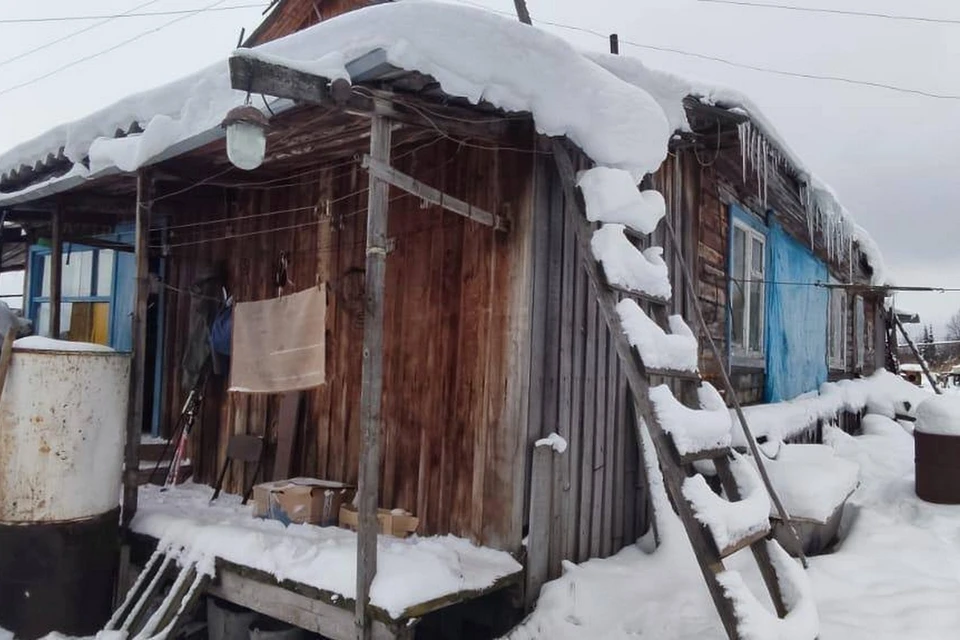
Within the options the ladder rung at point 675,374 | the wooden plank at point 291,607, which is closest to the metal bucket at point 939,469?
the ladder rung at point 675,374

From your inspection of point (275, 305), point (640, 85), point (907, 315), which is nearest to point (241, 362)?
point (275, 305)

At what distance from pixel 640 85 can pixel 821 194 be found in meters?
4.40

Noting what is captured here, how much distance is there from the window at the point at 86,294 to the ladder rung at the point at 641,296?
5747 millimetres

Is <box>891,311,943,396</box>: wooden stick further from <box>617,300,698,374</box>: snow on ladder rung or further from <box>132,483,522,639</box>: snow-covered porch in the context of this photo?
<box>132,483,522,639</box>: snow-covered porch

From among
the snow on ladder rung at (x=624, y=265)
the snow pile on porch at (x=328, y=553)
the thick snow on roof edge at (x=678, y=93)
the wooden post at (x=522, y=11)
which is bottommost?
the snow pile on porch at (x=328, y=553)

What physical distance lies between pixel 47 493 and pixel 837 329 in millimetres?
11688

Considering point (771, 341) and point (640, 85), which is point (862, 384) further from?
point (640, 85)

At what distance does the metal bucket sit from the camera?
590 centimetres

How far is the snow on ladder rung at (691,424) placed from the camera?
3271 mm

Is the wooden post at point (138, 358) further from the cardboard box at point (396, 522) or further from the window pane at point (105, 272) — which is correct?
the window pane at point (105, 272)

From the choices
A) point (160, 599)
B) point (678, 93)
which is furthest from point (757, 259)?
point (160, 599)

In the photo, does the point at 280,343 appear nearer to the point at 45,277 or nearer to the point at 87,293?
the point at 87,293

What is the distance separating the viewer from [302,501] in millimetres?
4465

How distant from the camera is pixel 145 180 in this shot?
4875 mm
